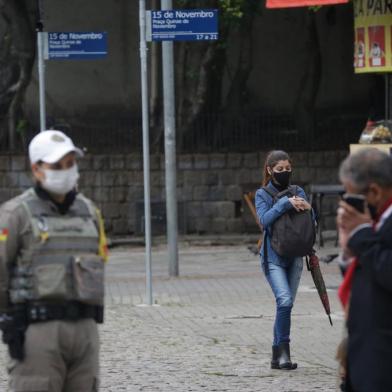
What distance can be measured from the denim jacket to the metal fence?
44.2ft

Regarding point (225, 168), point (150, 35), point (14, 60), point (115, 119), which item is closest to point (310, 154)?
point (225, 168)

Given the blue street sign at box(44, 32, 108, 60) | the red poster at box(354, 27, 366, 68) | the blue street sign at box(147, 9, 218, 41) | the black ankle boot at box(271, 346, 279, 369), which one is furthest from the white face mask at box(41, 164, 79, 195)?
the red poster at box(354, 27, 366, 68)

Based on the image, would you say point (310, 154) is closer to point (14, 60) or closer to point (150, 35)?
point (14, 60)

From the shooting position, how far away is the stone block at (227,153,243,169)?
23172 millimetres

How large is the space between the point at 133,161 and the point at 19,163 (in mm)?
1953

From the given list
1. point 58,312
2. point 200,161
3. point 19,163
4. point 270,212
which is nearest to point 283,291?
point 270,212

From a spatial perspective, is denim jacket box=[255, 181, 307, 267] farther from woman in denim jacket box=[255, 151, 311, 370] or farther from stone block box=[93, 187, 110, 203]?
stone block box=[93, 187, 110, 203]

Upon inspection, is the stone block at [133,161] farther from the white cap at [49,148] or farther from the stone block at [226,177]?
the white cap at [49,148]

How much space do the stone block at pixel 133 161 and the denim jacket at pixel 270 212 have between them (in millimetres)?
13172

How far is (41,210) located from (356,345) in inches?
60.9

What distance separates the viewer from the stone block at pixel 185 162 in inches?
914

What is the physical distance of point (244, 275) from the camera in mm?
17172

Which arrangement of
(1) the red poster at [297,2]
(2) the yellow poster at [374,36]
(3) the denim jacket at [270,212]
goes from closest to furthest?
(3) the denim jacket at [270,212] → (1) the red poster at [297,2] → (2) the yellow poster at [374,36]

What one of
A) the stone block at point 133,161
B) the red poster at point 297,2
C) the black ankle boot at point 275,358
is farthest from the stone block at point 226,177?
the black ankle boot at point 275,358
